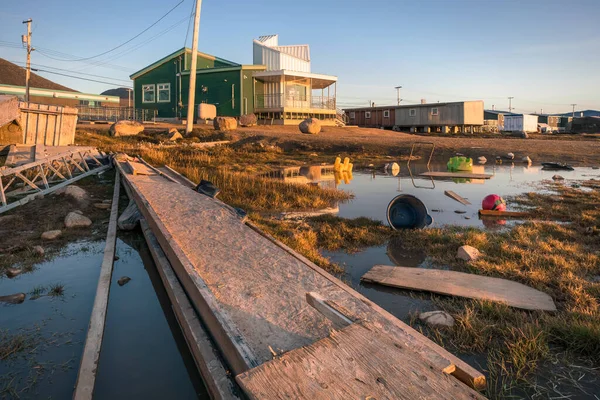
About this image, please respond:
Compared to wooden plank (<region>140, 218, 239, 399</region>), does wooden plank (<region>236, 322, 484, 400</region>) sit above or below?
above

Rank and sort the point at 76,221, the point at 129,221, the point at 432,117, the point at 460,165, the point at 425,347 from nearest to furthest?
the point at 425,347
the point at 129,221
the point at 76,221
the point at 460,165
the point at 432,117

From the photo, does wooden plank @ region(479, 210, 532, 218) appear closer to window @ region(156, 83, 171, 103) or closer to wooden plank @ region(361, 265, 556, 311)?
wooden plank @ region(361, 265, 556, 311)

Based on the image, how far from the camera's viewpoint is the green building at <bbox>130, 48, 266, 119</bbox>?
36.6 m

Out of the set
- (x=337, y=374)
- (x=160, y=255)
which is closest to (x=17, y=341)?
(x=160, y=255)

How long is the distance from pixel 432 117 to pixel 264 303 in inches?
1717

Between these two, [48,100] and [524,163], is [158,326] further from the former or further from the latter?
[48,100]

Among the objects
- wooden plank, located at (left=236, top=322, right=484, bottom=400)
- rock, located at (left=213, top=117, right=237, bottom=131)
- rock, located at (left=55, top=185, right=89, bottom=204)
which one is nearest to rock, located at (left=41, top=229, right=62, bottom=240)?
rock, located at (left=55, top=185, right=89, bottom=204)

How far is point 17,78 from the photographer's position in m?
57.6

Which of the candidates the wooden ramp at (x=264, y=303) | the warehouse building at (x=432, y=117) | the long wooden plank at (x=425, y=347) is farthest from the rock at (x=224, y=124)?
the long wooden plank at (x=425, y=347)

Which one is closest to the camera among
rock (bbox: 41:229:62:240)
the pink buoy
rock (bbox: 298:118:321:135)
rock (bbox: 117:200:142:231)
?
rock (bbox: 41:229:62:240)

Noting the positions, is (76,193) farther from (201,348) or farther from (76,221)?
(201,348)

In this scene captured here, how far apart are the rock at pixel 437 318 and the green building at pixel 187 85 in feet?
113

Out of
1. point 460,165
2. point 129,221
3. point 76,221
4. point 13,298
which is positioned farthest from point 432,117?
point 13,298

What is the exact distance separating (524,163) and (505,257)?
1778 centimetres
